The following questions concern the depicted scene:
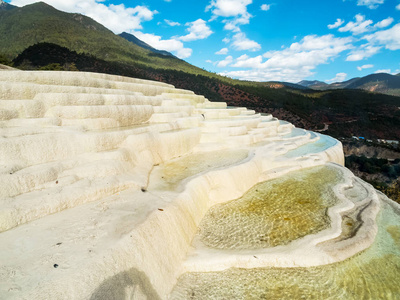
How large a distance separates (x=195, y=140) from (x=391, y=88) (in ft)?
291

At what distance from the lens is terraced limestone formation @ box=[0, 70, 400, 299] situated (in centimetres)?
251

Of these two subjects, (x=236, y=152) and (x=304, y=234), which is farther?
(x=236, y=152)

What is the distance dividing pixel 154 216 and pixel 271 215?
7.80ft

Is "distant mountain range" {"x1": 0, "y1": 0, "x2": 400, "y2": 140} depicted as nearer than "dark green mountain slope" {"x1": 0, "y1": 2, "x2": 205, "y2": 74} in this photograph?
Yes

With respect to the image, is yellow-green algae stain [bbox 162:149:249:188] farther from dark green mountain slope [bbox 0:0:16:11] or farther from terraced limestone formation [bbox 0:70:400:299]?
dark green mountain slope [bbox 0:0:16:11]

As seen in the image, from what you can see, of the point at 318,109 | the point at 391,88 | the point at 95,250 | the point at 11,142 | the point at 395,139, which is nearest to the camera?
the point at 95,250

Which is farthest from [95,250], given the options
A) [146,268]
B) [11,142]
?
[11,142]

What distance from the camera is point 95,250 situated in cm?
249

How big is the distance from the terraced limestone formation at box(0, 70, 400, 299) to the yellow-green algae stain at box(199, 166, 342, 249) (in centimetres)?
3

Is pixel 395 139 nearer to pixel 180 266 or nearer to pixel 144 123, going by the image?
pixel 144 123

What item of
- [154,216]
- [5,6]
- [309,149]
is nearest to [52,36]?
[5,6]

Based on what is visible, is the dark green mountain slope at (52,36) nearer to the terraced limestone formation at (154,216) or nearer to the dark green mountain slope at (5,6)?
the dark green mountain slope at (5,6)

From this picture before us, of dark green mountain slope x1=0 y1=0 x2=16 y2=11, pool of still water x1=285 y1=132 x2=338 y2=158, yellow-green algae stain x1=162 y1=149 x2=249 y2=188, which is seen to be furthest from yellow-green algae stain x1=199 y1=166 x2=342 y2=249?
dark green mountain slope x1=0 y1=0 x2=16 y2=11

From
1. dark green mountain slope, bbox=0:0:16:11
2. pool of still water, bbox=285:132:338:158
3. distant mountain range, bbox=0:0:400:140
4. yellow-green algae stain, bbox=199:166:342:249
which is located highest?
dark green mountain slope, bbox=0:0:16:11
